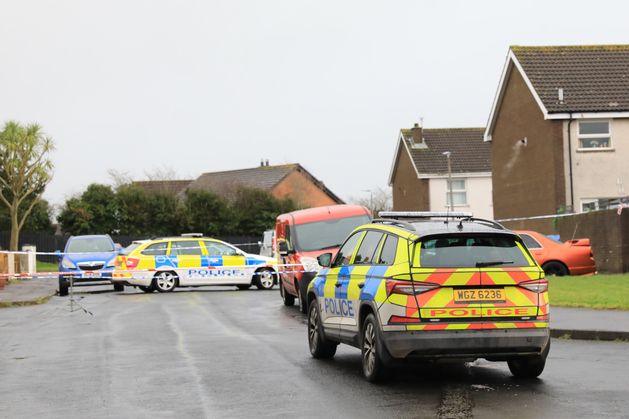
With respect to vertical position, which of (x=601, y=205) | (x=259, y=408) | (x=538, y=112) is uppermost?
(x=538, y=112)

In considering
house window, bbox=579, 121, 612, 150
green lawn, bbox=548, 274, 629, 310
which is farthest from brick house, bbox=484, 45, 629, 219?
green lawn, bbox=548, 274, 629, 310

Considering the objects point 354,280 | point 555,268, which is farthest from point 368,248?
point 555,268

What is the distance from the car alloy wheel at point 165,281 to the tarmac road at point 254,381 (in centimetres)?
1264

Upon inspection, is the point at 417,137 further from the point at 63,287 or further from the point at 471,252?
the point at 471,252

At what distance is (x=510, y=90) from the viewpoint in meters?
44.6

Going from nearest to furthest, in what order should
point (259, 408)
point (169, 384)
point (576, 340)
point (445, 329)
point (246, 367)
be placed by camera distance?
point (259, 408), point (445, 329), point (169, 384), point (246, 367), point (576, 340)

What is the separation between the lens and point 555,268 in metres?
27.6

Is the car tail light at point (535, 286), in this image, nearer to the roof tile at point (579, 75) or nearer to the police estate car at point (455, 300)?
the police estate car at point (455, 300)

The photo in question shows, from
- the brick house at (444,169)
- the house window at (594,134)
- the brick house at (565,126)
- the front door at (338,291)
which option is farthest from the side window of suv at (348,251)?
the brick house at (444,169)

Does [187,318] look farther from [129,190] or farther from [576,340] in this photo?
[129,190]

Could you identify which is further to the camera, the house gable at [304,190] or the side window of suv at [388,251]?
the house gable at [304,190]

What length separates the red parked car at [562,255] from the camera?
27.3 metres

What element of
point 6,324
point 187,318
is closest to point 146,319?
point 187,318

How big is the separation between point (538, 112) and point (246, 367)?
103 ft
